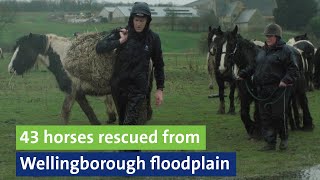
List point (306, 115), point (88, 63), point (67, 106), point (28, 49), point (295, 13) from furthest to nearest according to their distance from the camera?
point (295, 13) < point (306, 115) < point (28, 49) < point (67, 106) < point (88, 63)

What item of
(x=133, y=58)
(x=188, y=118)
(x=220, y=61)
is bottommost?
(x=188, y=118)

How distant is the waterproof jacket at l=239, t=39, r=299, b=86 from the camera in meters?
10.2

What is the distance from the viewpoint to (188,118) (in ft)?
51.6

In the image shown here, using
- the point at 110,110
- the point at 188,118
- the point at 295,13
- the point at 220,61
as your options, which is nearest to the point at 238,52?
the point at 220,61

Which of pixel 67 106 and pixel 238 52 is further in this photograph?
pixel 67 106

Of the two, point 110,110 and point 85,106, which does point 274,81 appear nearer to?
point 85,106

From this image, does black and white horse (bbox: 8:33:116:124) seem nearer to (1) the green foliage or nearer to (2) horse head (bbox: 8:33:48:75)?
(2) horse head (bbox: 8:33:48:75)

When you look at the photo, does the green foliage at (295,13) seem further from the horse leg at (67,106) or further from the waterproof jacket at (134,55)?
the waterproof jacket at (134,55)

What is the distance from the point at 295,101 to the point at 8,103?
30.7ft

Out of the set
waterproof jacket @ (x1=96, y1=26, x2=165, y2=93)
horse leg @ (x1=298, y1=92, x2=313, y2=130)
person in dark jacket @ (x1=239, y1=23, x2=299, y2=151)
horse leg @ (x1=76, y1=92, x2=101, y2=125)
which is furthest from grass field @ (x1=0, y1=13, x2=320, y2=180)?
waterproof jacket @ (x1=96, y1=26, x2=165, y2=93)

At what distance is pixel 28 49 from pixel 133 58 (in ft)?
16.9

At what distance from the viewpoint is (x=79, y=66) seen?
12375mm

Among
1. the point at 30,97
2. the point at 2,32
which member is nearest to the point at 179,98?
the point at 30,97

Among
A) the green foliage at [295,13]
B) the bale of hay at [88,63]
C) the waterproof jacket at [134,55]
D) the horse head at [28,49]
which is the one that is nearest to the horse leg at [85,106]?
the bale of hay at [88,63]
